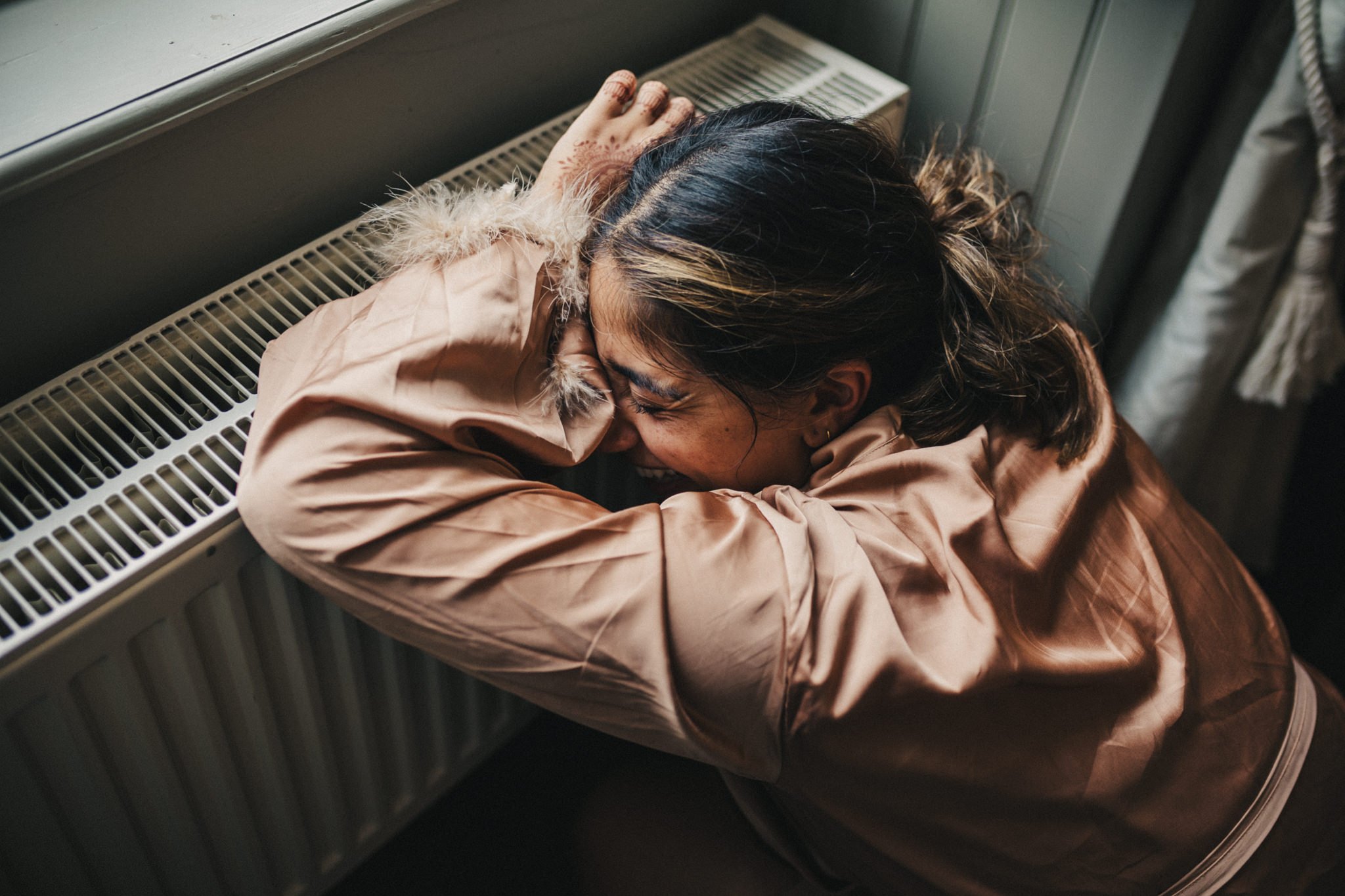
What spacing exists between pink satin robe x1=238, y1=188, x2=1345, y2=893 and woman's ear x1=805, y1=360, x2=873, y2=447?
0.07 ft

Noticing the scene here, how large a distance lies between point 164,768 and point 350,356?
0.31 metres

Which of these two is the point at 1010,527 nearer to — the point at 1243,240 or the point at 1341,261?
the point at 1243,240

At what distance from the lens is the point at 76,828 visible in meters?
0.68

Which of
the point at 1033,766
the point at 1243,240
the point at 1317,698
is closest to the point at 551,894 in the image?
the point at 1033,766

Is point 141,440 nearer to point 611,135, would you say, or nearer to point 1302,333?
point 611,135

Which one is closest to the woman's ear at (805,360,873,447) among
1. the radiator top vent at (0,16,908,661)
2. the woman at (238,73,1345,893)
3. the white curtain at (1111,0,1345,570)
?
the woman at (238,73,1345,893)

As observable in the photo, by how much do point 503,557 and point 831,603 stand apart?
7.5 inches

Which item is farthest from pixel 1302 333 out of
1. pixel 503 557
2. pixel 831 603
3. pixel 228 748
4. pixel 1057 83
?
pixel 228 748

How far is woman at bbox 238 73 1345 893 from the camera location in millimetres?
594

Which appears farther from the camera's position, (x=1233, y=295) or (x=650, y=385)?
(x=1233, y=295)

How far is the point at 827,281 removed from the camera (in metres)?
0.66

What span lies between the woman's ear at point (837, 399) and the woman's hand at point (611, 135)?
21 cm

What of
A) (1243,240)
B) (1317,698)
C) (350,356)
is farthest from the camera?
(1243,240)

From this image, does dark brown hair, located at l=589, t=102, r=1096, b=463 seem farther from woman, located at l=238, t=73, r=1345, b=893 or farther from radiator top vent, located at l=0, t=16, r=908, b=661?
radiator top vent, located at l=0, t=16, r=908, b=661
